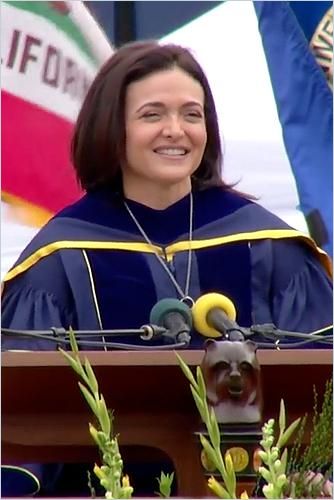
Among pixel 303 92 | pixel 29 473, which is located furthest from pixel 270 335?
pixel 303 92

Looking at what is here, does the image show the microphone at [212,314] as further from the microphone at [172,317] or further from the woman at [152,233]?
the woman at [152,233]

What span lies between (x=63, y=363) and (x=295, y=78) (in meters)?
4.03

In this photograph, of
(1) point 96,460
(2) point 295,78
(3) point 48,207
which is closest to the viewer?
(1) point 96,460

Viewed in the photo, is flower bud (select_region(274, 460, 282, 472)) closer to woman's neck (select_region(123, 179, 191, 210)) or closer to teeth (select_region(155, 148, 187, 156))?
teeth (select_region(155, 148, 187, 156))

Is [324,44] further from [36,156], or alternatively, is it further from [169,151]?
[169,151]

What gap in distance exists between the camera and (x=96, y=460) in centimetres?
326

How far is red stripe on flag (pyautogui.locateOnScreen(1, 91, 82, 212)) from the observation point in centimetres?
605

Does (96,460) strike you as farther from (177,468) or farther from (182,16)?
(182,16)

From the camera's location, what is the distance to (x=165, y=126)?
3.62 metres

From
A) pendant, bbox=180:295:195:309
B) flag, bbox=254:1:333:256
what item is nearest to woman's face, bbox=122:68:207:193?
pendant, bbox=180:295:195:309

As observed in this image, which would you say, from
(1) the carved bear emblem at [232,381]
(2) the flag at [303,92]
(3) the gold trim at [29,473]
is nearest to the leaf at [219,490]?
(1) the carved bear emblem at [232,381]

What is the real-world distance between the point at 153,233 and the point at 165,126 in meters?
0.30

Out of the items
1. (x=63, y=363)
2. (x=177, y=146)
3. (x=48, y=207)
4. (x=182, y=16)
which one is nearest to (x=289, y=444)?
(x=63, y=363)

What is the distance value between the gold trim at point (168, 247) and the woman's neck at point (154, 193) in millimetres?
97
